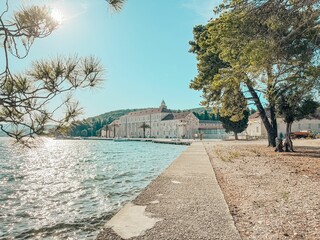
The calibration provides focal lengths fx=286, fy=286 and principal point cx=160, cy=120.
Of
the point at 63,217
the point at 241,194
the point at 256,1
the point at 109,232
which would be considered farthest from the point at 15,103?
the point at 256,1

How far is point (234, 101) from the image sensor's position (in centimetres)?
2270

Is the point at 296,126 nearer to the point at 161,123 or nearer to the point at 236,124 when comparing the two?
the point at 236,124

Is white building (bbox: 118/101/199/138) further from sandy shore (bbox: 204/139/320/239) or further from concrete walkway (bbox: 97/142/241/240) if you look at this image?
concrete walkway (bbox: 97/142/241/240)

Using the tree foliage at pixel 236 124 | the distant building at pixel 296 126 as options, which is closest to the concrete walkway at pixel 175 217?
the tree foliage at pixel 236 124

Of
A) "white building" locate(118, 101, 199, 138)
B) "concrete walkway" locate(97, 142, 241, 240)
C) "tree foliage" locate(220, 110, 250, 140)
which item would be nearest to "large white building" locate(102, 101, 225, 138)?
"white building" locate(118, 101, 199, 138)

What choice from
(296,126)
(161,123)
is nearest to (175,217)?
(296,126)

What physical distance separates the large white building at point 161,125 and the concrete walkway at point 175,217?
2964 inches

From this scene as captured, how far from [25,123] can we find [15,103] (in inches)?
15.2

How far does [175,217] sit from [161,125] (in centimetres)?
10240

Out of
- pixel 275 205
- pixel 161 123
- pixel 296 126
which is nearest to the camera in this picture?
pixel 275 205

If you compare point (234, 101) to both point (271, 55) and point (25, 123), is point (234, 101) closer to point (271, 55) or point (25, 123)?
point (271, 55)

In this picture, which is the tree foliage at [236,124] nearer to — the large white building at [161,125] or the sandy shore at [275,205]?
the large white building at [161,125]

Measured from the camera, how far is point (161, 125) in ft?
351

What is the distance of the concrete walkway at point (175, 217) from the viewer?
12.3 feet
